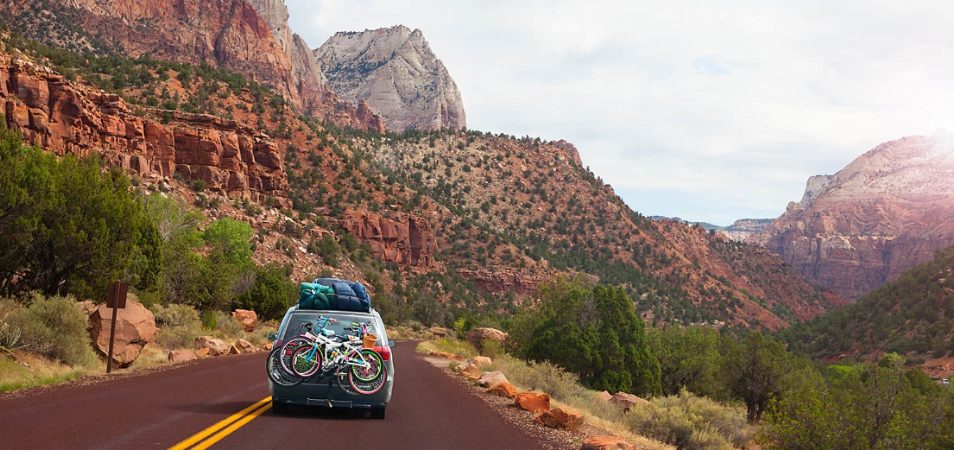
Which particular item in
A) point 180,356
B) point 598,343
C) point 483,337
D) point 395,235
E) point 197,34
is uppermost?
point 197,34

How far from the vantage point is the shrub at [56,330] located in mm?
18219

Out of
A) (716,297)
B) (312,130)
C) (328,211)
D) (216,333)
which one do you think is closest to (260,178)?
(328,211)

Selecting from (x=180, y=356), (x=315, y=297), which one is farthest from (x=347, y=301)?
(x=180, y=356)

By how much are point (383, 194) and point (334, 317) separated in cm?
8208

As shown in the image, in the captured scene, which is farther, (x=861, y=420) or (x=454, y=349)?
(x=454, y=349)

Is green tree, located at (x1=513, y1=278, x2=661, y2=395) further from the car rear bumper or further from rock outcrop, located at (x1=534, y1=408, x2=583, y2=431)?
the car rear bumper

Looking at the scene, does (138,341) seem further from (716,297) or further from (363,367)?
(716,297)

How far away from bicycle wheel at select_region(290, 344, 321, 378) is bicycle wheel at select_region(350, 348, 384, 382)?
0.61 m

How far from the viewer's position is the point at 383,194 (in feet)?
306

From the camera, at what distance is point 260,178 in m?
76.1

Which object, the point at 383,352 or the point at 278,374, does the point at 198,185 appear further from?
the point at 383,352

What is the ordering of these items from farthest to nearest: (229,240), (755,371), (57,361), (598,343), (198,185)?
(198,185) → (229,240) → (755,371) → (598,343) → (57,361)

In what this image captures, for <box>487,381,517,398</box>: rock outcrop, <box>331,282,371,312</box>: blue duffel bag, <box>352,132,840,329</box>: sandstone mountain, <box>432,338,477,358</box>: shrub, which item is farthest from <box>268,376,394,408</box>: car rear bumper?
<box>352,132,840,329</box>: sandstone mountain

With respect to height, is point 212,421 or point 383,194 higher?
point 383,194
